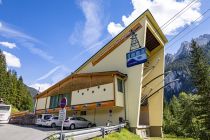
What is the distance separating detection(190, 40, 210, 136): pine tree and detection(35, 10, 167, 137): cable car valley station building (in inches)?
235

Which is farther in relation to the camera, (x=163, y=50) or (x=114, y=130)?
(x=163, y=50)

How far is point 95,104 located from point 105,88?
258 cm

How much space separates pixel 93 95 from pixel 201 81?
1566cm

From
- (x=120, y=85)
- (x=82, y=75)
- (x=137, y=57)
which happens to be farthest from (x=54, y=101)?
(x=137, y=57)

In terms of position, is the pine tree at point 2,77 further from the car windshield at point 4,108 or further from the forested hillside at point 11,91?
the car windshield at point 4,108

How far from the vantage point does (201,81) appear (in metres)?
32.0

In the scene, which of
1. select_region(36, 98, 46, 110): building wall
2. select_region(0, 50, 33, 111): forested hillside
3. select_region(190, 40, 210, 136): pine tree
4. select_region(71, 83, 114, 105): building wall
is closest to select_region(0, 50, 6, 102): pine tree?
select_region(0, 50, 33, 111): forested hillside

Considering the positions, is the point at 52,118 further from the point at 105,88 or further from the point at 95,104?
the point at 105,88

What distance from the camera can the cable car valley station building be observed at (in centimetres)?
2848

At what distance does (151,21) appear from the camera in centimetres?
3441

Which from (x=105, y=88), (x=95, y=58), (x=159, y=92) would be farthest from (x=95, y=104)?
(x=159, y=92)

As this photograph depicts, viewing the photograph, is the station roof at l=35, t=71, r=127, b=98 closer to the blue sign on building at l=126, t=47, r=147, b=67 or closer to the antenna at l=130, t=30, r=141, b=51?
the antenna at l=130, t=30, r=141, b=51

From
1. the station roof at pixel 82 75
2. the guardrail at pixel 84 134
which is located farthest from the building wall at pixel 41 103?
the guardrail at pixel 84 134

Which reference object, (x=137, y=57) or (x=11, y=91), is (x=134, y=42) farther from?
(x=11, y=91)
